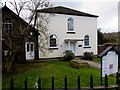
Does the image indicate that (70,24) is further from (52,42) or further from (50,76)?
(50,76)

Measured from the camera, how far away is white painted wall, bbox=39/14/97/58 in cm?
1789

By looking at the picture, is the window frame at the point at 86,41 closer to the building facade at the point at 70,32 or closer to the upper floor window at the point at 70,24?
the building facade at the point at 70,32

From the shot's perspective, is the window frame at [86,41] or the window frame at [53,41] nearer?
the window frame at [53,41]

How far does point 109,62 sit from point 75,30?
16122 millimetres

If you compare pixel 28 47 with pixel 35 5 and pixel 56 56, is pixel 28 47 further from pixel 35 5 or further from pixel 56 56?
pixel 35 5

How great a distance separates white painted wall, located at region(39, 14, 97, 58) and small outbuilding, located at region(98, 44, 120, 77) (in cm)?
1356

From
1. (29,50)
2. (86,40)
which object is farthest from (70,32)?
(29,50)

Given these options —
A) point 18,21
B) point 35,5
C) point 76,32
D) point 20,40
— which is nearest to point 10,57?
point 20,40

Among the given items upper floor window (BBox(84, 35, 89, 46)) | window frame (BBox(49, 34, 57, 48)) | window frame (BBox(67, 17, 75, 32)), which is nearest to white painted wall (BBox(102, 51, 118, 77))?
window frame (BBox(49, 34, 57, 48))

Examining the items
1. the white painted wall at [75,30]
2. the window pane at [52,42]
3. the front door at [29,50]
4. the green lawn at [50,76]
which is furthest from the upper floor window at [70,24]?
the green lawn at [50,76]

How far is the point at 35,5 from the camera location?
1249 centimetres

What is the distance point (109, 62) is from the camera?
3.63m

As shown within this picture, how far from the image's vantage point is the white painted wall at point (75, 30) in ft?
58.7

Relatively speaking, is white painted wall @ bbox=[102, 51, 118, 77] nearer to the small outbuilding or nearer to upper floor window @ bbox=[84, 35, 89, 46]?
the small outbuilding
